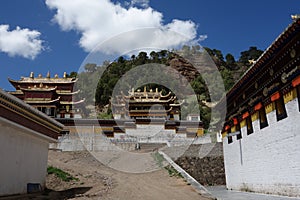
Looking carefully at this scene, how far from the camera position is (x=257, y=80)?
1180 cm

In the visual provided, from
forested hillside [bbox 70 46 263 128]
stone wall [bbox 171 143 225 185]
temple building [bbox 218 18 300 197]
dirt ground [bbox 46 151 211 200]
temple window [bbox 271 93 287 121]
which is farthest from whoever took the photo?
forested hillside [bbox 70 46 263 128]

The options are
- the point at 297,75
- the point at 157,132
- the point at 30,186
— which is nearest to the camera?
the point at 297,75

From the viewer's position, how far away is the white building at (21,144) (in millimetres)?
9078

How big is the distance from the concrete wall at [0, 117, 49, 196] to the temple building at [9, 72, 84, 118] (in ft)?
92.1

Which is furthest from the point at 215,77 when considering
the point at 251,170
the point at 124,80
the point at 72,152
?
the point at 251,170

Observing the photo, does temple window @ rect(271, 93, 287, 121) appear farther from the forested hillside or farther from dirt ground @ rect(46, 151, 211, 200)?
the forested hillside

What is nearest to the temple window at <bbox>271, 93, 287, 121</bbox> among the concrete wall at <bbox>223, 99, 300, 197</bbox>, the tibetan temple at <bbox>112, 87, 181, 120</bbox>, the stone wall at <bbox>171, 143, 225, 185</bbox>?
the concrete wall at <bbox>223, 99, 300, 197</bbox>

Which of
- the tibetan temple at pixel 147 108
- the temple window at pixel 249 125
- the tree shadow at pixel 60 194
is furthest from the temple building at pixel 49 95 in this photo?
the temple window at pixel 249 125

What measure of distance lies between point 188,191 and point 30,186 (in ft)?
20.6

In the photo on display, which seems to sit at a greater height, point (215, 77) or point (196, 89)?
point (215, 77)

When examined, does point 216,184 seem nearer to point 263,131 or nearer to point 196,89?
point 263,131

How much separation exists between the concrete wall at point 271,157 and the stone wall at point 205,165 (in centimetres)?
557

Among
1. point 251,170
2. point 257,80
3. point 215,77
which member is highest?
point 215,77

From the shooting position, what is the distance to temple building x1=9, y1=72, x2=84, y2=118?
130 feet
